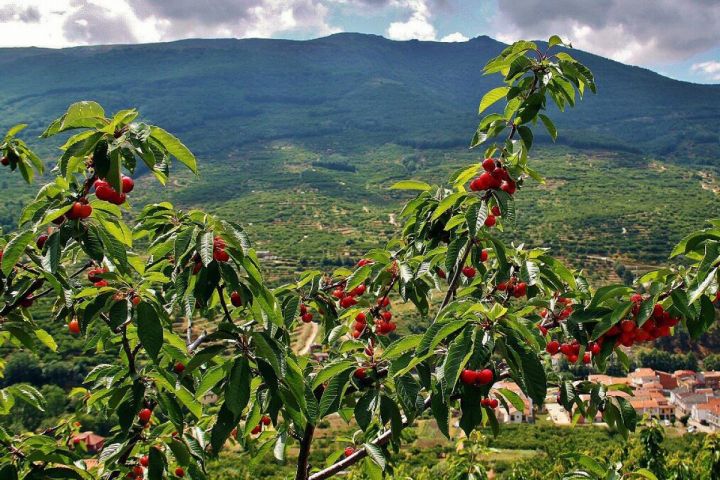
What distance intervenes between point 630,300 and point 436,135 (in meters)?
138

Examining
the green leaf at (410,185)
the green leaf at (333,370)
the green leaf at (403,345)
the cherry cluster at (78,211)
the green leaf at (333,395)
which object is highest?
the cherry cluster at (78,211)

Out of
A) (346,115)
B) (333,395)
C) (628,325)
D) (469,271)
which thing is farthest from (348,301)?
(346,115)

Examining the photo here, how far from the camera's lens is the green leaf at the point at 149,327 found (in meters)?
2.06

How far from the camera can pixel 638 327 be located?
248cm

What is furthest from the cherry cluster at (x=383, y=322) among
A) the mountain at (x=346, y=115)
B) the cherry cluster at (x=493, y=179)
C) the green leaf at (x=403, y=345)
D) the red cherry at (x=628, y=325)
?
the mountain at (x=346, y=115)

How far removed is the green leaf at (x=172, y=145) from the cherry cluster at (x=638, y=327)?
1.98m

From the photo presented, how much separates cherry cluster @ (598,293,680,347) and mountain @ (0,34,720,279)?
1795 centimetres

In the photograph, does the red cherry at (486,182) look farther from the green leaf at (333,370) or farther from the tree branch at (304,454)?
the tree branch at (304,454)

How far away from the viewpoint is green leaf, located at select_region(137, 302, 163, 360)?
206 centimetres

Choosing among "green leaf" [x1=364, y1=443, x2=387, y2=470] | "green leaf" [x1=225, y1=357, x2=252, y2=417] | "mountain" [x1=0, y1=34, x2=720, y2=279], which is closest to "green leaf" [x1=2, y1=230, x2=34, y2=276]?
"green leaf" [x1=225, y1=357, x2=252, y2=417]

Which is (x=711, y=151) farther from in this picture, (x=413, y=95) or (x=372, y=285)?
(x=372, y=285)

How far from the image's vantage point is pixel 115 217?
2262 millimetres

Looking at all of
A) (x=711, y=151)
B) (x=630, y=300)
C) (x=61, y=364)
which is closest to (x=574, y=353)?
(x=630, y=300)

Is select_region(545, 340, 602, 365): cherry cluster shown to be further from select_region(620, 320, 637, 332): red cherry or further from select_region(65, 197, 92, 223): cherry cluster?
select_region(65, 197, 92, 223): cherry cluster
